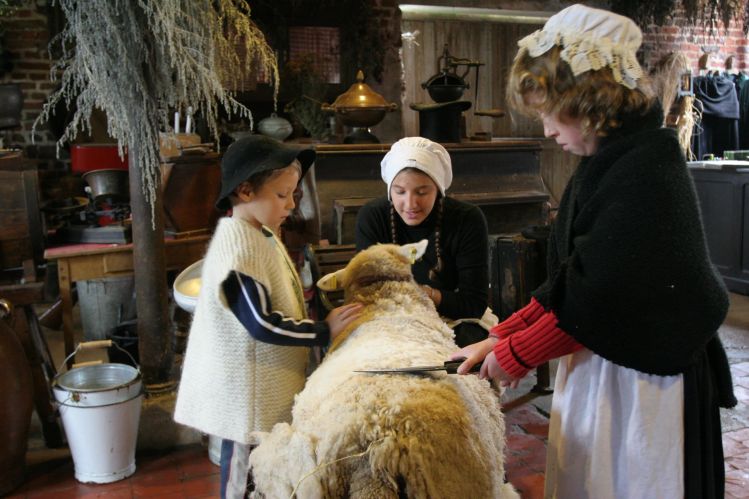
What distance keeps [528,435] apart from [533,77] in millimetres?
2396

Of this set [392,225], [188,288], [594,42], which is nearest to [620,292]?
[594,42]

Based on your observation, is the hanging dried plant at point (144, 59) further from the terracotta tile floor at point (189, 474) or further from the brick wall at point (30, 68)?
the brick wall at point (30, 68)

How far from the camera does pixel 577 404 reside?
160 cm

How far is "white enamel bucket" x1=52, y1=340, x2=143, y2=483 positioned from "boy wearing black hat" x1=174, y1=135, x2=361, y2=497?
112 cm

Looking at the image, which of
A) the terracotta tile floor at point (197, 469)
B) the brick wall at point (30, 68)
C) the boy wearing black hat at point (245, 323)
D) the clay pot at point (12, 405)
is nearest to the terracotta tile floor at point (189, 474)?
the terracotta tile floor at point (197, 469)

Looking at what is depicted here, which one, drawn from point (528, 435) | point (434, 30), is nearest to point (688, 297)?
point (528, 435)

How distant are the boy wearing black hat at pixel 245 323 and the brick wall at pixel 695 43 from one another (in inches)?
321

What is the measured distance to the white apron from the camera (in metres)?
1.47

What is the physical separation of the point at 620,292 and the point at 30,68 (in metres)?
6.60

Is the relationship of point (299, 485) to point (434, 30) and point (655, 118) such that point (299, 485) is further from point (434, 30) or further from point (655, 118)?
point (434, 30)

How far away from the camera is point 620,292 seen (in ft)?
4.44

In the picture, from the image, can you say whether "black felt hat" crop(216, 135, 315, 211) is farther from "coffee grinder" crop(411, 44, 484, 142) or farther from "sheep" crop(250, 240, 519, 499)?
"coffee grinder" crop(411, 44, 484, 142)

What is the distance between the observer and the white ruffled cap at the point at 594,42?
A: 1398mm

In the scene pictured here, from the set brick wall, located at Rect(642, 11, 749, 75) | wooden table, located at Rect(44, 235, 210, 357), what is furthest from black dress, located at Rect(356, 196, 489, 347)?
brick wall, located at Rect(642, 11, 749, 75)
